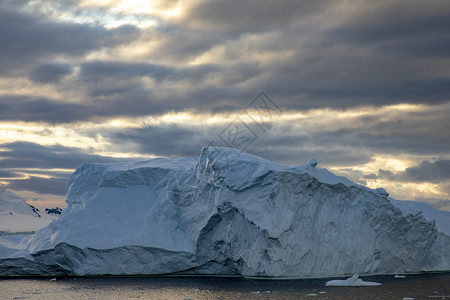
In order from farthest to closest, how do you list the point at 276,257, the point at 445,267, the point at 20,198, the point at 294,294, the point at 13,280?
the point at 20,198
the point at 445,267
the point at 13,280
the point at 276,257
the point at 294,294

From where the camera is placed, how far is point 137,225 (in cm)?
3112

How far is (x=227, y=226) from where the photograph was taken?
95.6 feet

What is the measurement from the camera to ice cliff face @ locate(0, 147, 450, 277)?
28.1 meters

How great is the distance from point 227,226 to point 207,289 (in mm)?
5538

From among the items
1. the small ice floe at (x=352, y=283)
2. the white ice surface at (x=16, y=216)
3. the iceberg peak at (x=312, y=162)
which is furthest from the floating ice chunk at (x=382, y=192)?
the white ice surface at (x=16, y=216)

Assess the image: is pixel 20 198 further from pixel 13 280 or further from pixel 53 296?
pixel 53 296

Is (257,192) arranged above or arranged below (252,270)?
above

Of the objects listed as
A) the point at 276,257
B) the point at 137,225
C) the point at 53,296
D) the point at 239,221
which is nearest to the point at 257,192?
the point at 239,221

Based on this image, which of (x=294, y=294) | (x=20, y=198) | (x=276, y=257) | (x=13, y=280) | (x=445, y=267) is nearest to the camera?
(x=294, y=294)

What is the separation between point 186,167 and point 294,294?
560 inches

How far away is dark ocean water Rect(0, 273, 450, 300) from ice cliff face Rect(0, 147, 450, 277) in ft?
4.23

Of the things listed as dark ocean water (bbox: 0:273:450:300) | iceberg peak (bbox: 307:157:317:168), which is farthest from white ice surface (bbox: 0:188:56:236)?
iceberg peak (bbox: 307:157:317:168)

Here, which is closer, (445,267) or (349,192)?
(349,192)

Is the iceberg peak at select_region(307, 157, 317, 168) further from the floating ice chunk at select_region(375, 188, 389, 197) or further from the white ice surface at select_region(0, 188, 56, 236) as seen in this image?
the white ice surface at select_region(0, 188, 56, 236)
